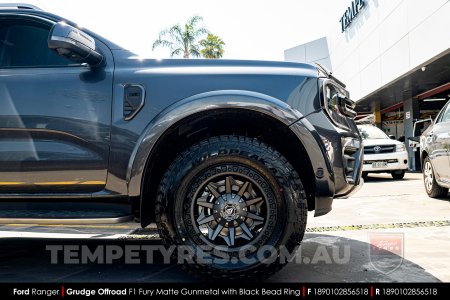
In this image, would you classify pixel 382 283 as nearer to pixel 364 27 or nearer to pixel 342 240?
pixel 342 240

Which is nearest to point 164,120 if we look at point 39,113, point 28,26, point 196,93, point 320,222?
point 196,93

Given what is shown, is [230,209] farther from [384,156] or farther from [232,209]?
[384,156]

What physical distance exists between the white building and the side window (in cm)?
819

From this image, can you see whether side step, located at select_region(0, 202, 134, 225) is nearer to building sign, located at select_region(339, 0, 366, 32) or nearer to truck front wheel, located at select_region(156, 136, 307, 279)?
truck front wheel, located at select_region(156, 136, 307, 279)

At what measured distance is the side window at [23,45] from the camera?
114 inches

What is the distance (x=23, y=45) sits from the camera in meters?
2.95

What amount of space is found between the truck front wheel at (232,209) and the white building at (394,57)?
7651 mm

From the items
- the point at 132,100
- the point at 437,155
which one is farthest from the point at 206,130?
the point at 437,155

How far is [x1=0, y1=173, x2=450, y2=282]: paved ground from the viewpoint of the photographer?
8.86 feet

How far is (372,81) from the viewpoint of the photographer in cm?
1792

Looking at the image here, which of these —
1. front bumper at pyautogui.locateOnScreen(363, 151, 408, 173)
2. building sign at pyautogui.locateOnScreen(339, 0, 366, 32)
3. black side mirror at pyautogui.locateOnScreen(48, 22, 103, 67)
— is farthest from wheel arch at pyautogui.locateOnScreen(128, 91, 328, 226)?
building sign at pyautogui.locateOnScreen(339, 0, 366, 32)

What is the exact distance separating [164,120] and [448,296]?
1910mm

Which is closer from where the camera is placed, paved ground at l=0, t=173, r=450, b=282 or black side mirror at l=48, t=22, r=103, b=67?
black side mirror at l=48, t=22, r=103, b=67

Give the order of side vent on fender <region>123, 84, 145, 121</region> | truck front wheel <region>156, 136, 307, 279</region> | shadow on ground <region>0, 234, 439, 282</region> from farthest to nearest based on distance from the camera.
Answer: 1. shadow on ground <region>0, 234, 439, 282</region>
2. side vent on fender <region>123, 84, 145, 121</region>
3. truck front wheel <region>156, 136, 307, 279</region>
